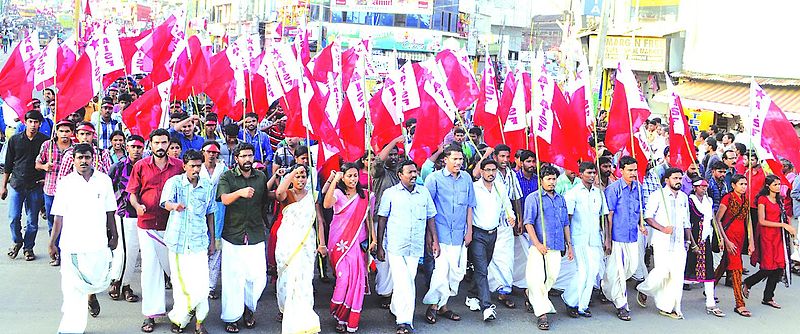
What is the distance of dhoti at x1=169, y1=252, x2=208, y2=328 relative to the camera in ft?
20.6

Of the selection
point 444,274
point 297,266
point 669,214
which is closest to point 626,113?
point 669,214

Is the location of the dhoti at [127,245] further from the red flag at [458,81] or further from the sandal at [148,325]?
the red flag at [458,81]

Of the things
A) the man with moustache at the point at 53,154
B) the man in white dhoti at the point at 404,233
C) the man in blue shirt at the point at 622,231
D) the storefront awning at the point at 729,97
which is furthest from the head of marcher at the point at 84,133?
the storefront awning at the point at 729,97

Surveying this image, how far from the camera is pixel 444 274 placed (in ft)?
23.0

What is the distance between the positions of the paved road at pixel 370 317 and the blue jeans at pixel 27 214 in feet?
0.71

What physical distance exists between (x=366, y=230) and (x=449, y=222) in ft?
2.29

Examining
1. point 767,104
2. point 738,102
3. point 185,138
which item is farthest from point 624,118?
point 738,102

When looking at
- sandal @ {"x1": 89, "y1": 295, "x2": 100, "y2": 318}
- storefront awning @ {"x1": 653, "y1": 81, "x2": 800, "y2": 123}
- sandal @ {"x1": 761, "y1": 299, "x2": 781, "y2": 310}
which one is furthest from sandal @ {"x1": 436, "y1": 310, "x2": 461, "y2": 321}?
storefront awning @ {"x1": 653, "y1": 81, "x2": 800, "y2": 123}

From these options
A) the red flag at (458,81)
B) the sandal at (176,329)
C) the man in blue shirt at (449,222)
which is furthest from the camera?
the red flag at (458,81)

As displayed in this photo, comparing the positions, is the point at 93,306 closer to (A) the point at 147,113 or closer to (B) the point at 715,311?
(A) the point at 147,113

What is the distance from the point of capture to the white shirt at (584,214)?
734 centimetres

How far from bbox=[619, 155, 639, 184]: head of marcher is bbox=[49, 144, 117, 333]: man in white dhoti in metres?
4.47

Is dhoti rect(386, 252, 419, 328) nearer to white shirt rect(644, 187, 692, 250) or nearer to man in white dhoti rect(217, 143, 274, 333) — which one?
man in white dhoti rect(217, 143, 274, 333)

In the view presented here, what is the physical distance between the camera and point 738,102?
20.1 m
